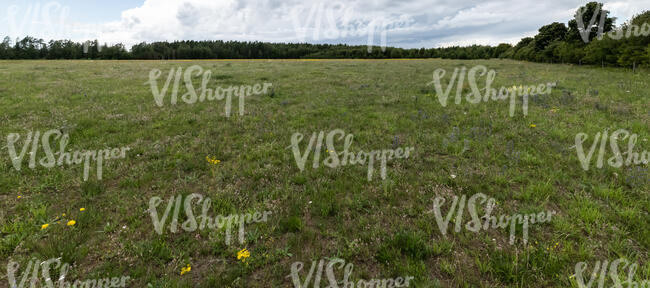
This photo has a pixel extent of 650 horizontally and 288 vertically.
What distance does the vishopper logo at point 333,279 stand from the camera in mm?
4195

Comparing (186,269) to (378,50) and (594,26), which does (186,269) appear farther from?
(378,50)

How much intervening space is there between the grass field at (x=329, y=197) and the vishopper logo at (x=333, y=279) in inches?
4.3

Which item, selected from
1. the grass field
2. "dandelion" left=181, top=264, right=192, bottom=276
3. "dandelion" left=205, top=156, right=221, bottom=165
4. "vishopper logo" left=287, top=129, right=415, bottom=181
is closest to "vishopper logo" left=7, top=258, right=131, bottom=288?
the grass field

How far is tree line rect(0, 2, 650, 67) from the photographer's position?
46719 mm

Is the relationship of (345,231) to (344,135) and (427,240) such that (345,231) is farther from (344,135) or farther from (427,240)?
(344,135)

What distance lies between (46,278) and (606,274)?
8.60 metres

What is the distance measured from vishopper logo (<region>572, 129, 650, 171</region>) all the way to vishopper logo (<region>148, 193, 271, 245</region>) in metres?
9.12

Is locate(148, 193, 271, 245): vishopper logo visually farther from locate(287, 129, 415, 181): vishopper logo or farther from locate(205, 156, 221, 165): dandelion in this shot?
locate(287, 129, 415, 181): vishopper logo

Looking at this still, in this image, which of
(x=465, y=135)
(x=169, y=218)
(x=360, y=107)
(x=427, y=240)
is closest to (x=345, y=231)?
(x=427, y=240)

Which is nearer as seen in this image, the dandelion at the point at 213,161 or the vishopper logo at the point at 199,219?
the vishopper logo at the point at 199,219

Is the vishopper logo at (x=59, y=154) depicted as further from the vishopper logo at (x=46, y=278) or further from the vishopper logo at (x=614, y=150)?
the vishopper logo at (x=614, y=150)

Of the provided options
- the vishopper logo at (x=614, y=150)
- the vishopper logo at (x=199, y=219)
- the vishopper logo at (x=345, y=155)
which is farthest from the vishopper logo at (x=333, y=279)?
the vishopper logo at (x=614, y=150)

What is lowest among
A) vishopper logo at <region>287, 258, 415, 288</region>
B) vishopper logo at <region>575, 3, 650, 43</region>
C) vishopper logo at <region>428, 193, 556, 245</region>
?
vishopper logo at <region>287, 258, 415, 288</region>

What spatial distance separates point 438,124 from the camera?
1195cm
